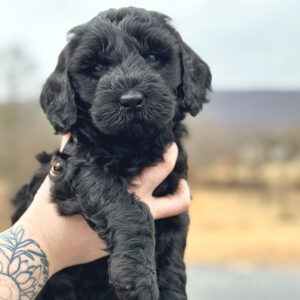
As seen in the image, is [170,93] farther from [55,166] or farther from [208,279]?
[208,279]

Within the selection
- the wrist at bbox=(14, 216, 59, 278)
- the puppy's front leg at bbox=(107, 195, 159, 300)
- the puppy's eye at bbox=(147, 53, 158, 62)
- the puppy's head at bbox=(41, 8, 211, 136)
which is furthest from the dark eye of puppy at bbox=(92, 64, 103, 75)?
the wrist at bbox=(14, 216, 59, 278)

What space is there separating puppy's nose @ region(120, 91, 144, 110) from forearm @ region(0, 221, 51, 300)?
2.84 ft

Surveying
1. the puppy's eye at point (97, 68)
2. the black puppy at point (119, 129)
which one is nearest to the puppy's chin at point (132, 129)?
the black puppy at point (119, 129)

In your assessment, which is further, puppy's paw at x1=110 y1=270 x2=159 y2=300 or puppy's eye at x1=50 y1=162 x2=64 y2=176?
puppy's eye at x1=50 y1=162 x2=64 y2=176

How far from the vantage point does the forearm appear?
2.70 meters

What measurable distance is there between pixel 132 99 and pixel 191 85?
56 centimetres

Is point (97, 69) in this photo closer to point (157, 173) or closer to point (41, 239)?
point (157, 173)

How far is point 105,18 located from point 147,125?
2.24ft

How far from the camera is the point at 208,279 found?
7.08 metres

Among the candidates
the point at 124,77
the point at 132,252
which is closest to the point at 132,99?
the point at 124,77

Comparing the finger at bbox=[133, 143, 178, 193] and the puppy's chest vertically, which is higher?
the puppy's chest

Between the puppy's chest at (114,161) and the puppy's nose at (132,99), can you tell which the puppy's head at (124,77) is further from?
the puppy's chest at (114,161)

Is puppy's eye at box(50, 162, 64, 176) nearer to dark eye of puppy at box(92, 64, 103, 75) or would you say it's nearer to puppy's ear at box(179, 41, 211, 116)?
dark eye of puppy at box(92, 64, 103, 75)

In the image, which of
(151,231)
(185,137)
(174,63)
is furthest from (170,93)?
(151,231)
